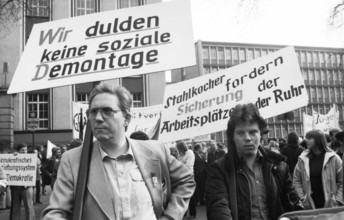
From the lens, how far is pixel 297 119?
89.7 meters

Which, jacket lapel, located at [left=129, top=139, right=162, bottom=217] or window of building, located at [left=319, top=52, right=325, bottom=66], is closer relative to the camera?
jacket lapel, located at [left=129, top=139, right=162, bottom=217]

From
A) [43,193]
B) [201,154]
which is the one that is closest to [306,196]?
[201,154]

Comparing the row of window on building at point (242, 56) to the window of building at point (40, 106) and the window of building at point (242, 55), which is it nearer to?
the window of building at point (242, 55)

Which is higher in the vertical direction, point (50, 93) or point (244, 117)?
point (50, 93)

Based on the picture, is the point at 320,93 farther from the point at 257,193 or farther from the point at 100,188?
the point at 100,188

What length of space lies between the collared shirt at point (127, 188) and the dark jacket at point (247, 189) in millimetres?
466

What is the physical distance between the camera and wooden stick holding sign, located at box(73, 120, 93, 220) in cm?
190

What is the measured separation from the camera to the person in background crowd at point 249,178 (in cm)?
238

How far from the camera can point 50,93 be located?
83.4 ft

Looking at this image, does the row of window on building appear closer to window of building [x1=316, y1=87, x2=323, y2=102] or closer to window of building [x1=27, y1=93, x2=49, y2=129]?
window of building [x1=316, y1=87, x2=323, y2=102]

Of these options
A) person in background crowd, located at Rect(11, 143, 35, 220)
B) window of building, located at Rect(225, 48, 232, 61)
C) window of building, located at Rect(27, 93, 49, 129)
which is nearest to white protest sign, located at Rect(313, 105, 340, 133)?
person in background crowd, located at Rect(11, 143, 35, 220)

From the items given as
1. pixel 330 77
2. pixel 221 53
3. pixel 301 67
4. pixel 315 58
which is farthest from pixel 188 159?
pixel 315 58

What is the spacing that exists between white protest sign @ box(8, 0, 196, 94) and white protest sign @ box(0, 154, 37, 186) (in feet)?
17.2

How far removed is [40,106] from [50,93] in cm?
117
